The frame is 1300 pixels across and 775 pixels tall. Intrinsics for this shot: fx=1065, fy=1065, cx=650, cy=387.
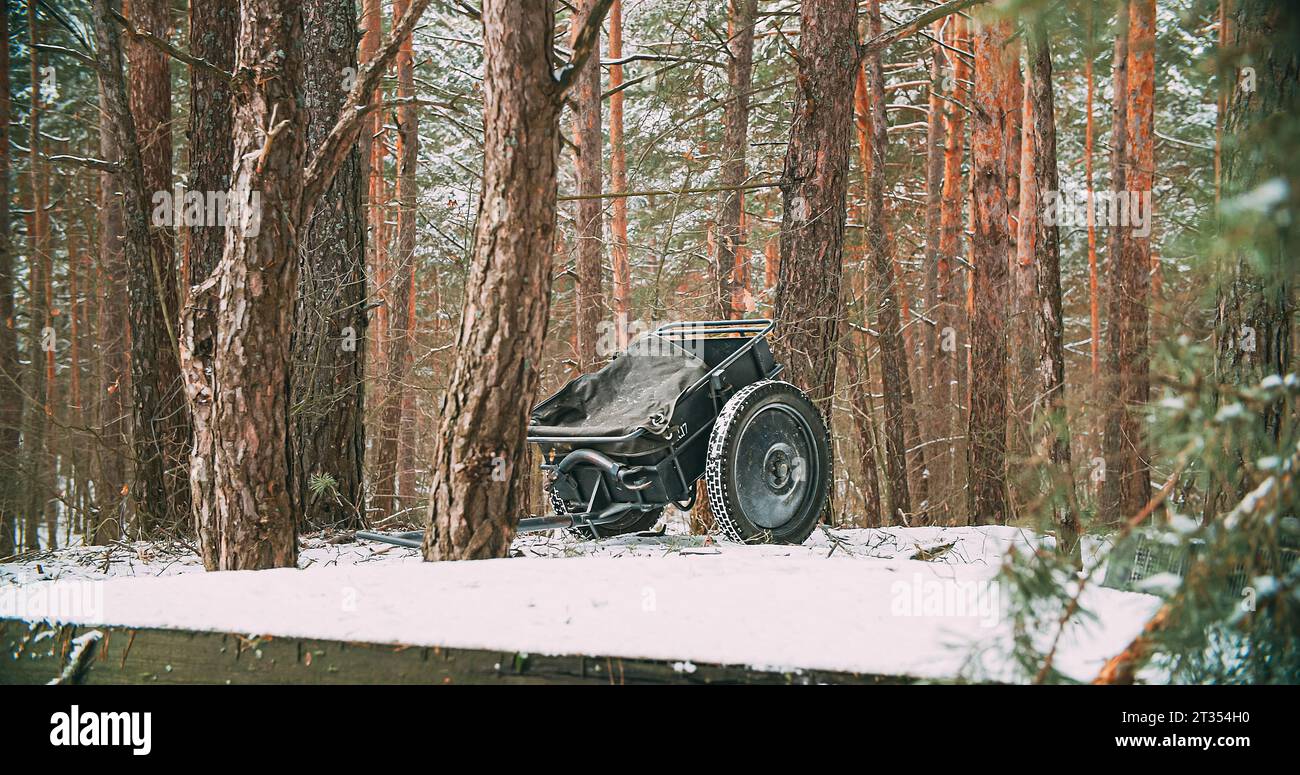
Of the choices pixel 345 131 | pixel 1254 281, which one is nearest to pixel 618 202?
pixel 345 131

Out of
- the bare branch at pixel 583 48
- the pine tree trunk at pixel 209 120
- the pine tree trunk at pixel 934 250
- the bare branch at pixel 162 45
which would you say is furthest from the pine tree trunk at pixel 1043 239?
the bare branch at pixel 162 45

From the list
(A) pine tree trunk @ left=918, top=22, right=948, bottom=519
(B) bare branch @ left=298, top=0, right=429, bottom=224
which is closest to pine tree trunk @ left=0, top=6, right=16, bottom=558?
(B) bare branch @ left=298, top=0, right=429, bottom=224

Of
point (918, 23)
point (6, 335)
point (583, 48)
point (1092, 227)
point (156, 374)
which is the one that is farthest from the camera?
point (1092, 227)

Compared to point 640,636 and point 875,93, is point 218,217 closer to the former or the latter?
point 640,636

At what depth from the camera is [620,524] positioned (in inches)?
294

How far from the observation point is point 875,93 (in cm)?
1534

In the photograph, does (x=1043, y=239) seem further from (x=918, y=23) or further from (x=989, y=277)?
(x=918, y=23)

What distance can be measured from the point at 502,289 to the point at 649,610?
2.33 metres

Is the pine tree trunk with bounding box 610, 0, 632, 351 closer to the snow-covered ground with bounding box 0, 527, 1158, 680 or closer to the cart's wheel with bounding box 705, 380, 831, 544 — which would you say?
the cart's wheel with bounding box 705, 380, 831, 544

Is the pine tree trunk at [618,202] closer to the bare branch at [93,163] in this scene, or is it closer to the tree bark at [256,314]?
the bare branch at [93,163]

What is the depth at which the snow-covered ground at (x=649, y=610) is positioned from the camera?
2.66m

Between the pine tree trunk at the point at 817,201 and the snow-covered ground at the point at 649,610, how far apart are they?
174 inches

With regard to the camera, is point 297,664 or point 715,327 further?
point 715,327

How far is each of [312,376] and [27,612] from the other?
15.5ft
